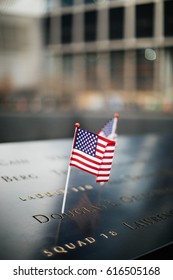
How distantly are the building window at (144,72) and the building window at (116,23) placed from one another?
1772 mm

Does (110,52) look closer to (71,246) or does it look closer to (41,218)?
(41,218)

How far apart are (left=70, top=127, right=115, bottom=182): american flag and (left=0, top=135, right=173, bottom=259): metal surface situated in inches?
21.5

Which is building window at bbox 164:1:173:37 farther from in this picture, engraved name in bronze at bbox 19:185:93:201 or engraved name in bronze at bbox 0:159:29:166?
engraved name in bronze at bbox 19:185:93:201

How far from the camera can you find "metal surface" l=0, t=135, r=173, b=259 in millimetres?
3477

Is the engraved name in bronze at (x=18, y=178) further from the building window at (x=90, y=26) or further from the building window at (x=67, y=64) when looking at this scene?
the building window at (x=67, y=64)

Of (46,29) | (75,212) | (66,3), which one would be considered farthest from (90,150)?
(46,29)

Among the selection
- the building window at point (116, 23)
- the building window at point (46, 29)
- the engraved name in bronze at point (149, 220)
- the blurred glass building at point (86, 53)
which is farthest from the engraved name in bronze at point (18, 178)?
the building window at point (46, 29)

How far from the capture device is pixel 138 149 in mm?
8312

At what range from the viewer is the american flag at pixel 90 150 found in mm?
3959
